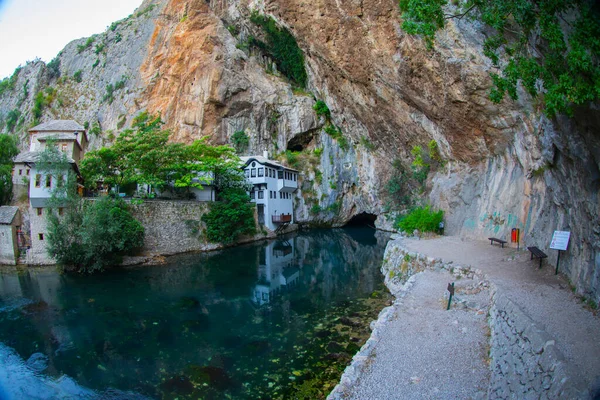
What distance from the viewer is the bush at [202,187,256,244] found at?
25.8 m

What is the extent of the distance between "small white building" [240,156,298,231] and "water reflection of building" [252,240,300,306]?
15.6ft

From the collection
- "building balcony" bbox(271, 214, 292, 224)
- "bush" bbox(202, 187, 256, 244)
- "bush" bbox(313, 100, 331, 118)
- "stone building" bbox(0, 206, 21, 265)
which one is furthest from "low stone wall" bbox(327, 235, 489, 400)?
"bush" bbox(313, 100, 331, 118)

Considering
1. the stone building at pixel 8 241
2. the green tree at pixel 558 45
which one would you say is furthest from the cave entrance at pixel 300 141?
the green tree at pixel 558 45

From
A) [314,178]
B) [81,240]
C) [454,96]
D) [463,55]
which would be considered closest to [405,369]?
[463,55]

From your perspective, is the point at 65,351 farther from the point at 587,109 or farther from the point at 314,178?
the point at 314,178

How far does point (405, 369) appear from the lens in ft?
19.8

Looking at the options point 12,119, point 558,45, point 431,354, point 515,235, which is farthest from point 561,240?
point 12,119

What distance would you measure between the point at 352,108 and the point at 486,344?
2536cm

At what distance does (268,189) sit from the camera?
31.9 metres

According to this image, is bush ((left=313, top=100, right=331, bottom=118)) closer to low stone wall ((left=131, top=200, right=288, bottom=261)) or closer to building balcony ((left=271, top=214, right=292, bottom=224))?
building balcony ((left=271, top=214, right=292, bottom=224))

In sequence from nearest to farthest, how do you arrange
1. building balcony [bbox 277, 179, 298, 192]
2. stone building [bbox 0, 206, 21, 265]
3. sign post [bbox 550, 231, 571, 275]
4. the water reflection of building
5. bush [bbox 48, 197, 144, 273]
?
1. sign post [bbox 550, 231, 571, 275]
2. the water reflection of building
3. bush [bbox 48, 197, 144, 273]
4. stone building [bbox 0, 206, 21, 265]
5. building balcony [bbox 277, 179, 298, 192]

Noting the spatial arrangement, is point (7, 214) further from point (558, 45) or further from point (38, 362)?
point (558, 45)

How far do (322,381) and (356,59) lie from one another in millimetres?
19906

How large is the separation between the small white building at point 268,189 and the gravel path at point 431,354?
23.2 meters
